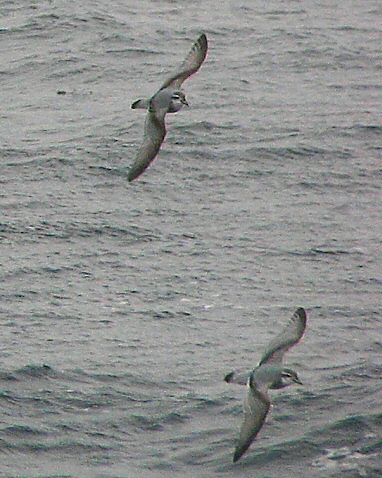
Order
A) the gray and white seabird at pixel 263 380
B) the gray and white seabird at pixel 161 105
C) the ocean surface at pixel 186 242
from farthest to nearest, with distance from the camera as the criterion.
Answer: the ocean surface at pixel 186 242
the gray and white seabird at pixel 161 105
the gray and white seabird at pixel 263 380

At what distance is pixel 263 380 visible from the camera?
1719 cm

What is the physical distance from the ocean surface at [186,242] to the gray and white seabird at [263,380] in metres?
2.23

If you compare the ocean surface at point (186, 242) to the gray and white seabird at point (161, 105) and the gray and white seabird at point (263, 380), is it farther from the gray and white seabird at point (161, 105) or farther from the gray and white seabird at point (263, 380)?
the gray and white seabird at point (161, 105)

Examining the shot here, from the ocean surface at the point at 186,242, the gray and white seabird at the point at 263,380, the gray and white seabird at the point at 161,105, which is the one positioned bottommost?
the ocean surface at the point at 186,242

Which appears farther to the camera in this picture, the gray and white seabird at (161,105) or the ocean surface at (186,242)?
the ocean surface at (186,242)

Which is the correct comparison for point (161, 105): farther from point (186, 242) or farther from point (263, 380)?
point (186, 242)

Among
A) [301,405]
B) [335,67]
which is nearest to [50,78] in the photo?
[335,67]

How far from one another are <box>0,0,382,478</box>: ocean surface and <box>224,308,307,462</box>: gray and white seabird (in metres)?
2.23

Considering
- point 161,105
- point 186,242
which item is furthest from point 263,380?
point 186,242

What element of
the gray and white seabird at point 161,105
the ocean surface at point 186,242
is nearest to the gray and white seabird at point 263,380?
the ocean surface at point 186,242

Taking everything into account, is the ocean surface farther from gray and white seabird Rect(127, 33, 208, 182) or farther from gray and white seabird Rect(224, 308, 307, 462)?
gray and white seabird Rect(127, 33, 208, 182)

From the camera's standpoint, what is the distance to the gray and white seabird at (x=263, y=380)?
54.3 ft

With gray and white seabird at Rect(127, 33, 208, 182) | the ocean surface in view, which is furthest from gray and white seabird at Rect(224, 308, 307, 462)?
gray and white seabird at Rect(127, 33, 208, 182)

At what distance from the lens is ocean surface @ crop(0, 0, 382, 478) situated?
20250 millimetres
